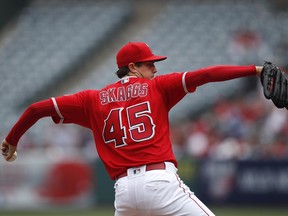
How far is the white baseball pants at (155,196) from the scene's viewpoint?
4.75 metres

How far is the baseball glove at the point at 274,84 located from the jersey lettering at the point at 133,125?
81cm

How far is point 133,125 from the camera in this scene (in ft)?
16.3

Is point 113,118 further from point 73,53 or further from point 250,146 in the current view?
point 73,53

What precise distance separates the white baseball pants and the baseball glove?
86cm

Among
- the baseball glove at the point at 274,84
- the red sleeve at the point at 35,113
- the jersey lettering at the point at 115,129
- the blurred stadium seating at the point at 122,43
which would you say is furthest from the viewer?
the blurred stadium seating at the point at 122,43

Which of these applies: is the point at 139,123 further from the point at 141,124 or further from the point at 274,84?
the point at 274,84

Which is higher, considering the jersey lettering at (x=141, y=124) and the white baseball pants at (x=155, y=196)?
the jersey lettering at (x=141, y=124)

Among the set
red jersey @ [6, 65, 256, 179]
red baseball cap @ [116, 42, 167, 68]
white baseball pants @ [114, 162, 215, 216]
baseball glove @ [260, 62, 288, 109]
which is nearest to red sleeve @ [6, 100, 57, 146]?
red jersey @ [6, 65, 256, 179]

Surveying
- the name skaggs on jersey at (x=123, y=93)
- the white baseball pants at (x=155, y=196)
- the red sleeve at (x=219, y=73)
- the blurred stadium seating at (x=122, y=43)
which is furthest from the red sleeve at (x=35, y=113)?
the blurred stadium seating at (x=122, y=43)

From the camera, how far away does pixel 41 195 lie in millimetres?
12742

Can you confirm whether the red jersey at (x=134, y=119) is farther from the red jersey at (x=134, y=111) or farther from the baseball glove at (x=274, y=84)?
the baseball glove at (x=274, y=84)

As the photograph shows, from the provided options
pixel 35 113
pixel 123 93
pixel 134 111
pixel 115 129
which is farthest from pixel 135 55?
pixel 35 113

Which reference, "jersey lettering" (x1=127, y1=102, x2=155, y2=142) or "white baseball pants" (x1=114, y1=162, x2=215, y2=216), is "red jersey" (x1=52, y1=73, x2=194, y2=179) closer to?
"jersey lettering" (x1=127, y1=102, x2=155, y2=142)

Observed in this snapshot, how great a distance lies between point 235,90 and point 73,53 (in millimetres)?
5413
